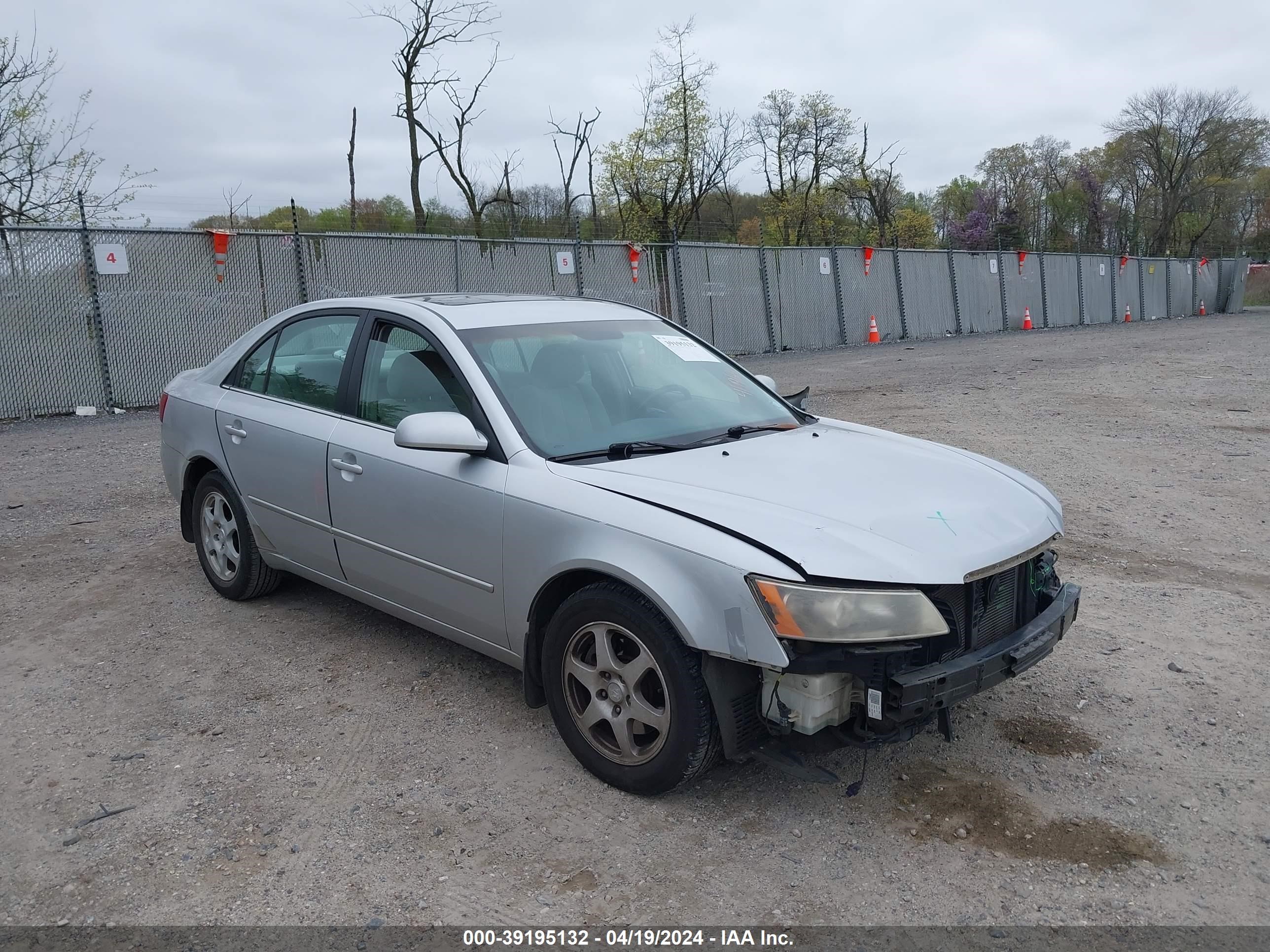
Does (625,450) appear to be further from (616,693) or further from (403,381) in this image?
(403,381)

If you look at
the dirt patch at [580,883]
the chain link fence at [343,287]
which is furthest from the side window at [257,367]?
the chain link fence at [343,287]

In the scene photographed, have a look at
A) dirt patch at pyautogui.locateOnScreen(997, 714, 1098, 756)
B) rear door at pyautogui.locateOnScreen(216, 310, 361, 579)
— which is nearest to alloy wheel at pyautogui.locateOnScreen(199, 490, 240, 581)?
rear door at pyautogui.locateOnScreen(216, 310, 361, 579)

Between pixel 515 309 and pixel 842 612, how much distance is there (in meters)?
2.19

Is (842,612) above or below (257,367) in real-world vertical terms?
below

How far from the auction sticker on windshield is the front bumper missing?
1863mm

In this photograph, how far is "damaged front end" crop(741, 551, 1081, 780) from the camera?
8.83 feet

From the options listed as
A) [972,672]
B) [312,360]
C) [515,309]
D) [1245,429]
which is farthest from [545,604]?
[1245,429]

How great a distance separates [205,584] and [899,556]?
4115 mm

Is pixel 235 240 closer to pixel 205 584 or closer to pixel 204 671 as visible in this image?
pixel 205 584

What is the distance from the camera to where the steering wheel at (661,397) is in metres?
3.87

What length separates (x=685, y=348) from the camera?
175 inches

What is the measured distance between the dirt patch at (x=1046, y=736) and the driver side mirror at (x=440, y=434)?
7.02ft

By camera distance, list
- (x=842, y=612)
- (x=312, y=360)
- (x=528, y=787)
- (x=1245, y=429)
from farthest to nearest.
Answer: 1. (x=1245, y=429)
2. (x=312, y=360)
3. (x=528, y=787)
4. (x=842, y=612)

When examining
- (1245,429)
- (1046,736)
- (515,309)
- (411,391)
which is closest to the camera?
(1046,736)
